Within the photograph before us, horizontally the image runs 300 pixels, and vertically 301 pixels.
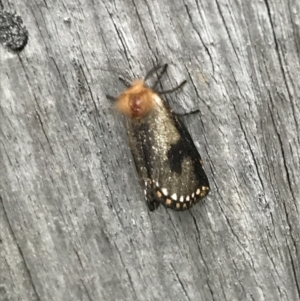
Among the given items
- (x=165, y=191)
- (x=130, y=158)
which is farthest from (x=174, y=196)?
(x=130, y=158)

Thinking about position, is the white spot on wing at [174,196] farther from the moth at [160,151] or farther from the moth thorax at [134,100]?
the moth thorax at [134,100]

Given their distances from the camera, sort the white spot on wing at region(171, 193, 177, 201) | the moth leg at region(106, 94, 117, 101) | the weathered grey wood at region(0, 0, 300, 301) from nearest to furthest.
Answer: the weathered grey wood at region(0, 0, 300, 301) < the moth leg at region(106, 94, 117, 101) < the white spot on wing at region(171, 193, 177, 201)

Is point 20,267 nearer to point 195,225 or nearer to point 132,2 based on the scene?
point 195,225

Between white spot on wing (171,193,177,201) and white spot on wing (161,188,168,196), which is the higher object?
white spot on wing (161,188,168,196)

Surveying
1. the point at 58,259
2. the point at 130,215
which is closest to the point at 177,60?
the point at 130,215

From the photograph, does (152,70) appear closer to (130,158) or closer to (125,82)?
(125,82)

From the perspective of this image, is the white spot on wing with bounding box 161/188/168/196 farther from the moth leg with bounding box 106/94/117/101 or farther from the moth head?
the moth leg with bounding box 106/94/117/101

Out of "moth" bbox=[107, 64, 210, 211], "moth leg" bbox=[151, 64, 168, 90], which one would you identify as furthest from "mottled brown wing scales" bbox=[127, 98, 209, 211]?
"moth leg" bbox=[151, 64, 168, 90]

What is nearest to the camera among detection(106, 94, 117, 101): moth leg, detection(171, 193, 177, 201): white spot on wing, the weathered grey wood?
the weathered grey wood
